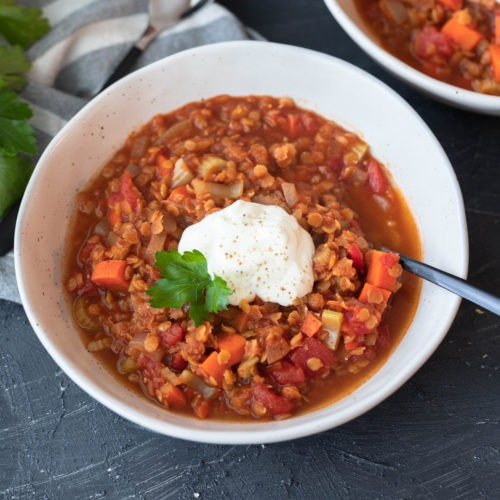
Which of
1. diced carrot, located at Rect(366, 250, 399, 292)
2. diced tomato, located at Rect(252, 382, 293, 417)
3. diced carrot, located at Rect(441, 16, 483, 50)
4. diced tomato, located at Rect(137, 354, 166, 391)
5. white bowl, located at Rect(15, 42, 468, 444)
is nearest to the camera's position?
white bowl, located at Rect(15, 42, 468, 444)

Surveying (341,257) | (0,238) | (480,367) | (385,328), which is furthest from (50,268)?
(480,367)

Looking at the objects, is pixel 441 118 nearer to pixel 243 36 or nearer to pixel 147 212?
pixel 243 36

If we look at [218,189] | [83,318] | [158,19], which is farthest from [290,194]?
[158,19]

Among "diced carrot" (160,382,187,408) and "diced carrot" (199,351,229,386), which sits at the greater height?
"diced carrot" (199,351,229,386)

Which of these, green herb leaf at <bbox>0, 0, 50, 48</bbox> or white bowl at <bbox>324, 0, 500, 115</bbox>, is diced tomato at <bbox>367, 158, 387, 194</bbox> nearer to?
white bowl at <bbox>324, 0, 500, 115</bbox>

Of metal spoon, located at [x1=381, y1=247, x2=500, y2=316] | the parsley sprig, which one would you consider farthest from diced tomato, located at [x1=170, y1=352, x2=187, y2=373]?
the parsley sprig

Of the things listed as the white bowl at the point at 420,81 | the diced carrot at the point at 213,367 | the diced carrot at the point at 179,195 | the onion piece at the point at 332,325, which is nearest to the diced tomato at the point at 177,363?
the diced carrot at the point at 213,367
